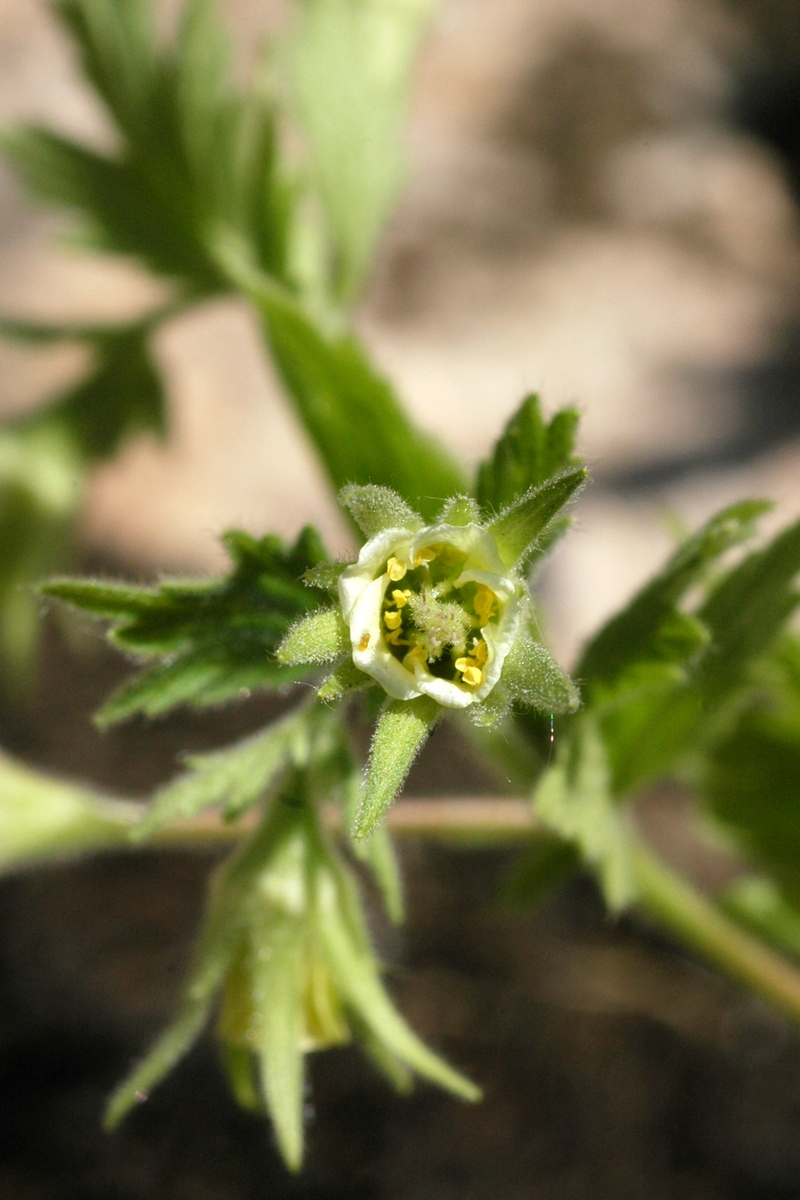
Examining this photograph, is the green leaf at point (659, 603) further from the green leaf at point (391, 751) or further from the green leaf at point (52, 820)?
the green leaf at point (52, 820)

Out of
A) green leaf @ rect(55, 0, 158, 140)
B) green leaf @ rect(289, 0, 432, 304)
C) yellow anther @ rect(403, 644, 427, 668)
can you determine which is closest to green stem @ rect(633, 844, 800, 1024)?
yellow anther @ rect(403, 644, 427, 668)

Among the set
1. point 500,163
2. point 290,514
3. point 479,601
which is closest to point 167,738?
point 290,514

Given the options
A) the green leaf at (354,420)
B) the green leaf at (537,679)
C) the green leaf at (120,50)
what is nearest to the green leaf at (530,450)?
the green leaf at (537,679)

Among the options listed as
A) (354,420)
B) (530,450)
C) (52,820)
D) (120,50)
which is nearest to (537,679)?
(530,450)

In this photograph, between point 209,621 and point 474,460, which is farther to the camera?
point 474,460

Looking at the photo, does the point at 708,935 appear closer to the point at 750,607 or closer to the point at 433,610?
the point at 750,607

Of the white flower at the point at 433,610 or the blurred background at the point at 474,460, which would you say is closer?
the white flower at the point at 433,610

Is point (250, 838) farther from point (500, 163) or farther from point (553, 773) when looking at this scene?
point (500, 163)
